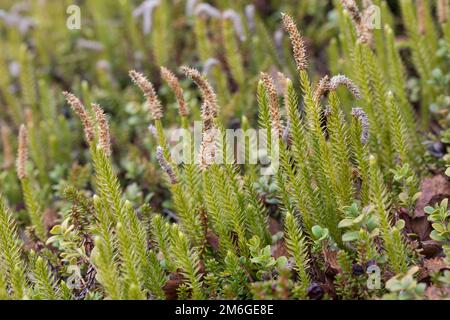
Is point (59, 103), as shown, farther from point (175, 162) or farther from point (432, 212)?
point (432, 212)

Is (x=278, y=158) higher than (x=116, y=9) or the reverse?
the reverse

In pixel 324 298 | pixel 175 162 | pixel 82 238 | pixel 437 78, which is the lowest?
pixel 324 298

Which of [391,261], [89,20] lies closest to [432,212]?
[391,261]

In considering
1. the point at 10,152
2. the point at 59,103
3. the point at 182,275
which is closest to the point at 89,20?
the point at 59,103

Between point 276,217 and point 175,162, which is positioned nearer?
point 175,162

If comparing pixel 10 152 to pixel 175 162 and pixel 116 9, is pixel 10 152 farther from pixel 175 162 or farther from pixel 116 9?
pixel 116 9

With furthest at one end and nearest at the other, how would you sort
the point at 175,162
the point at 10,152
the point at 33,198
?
the point at 10,152, the point at 33,198, the point at 175,162

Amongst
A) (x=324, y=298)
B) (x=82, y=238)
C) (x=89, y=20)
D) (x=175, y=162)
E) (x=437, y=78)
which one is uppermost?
(x=89, y=20)

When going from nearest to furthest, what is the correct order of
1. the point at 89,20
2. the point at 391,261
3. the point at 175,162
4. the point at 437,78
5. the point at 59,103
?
the point at 391,261, the point at 175,162, the point at 437,78, the point at 59,103, the point at 89,20

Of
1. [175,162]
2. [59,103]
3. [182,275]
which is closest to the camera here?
[182,275]
